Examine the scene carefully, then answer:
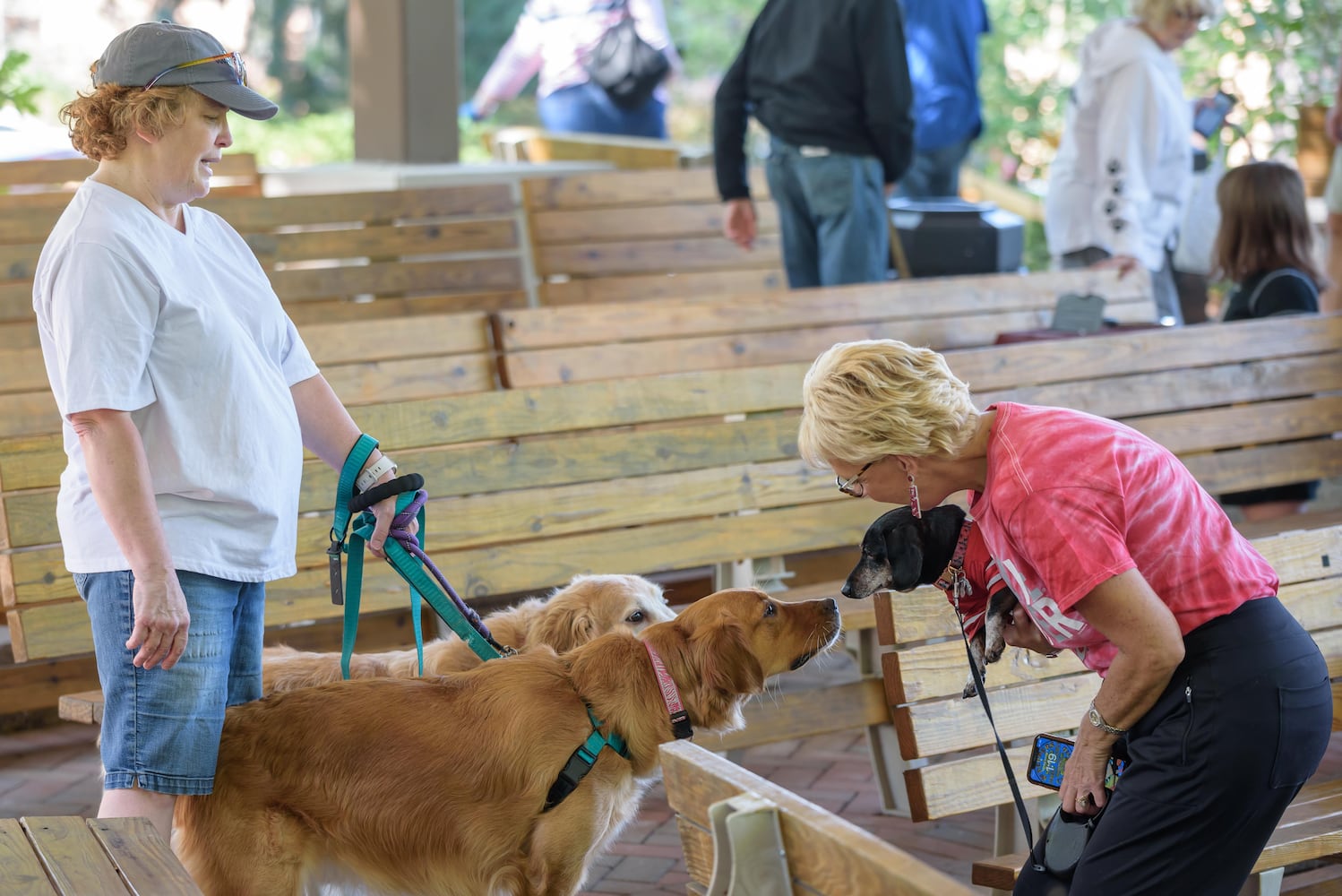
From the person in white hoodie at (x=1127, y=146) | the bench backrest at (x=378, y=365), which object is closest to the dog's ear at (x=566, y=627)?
the bench backrest at (x=378, y=365)

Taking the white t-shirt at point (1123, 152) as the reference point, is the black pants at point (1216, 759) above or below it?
below

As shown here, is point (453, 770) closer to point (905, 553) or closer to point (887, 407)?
point (905, 553)

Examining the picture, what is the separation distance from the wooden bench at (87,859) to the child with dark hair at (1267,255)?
4.78 metres

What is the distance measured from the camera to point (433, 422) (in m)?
4.28

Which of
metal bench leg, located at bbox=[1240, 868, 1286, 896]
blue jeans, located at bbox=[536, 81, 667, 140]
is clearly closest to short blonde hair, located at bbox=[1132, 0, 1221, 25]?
metal bench leg, located at bbox=[1240, 868, 1286, 896]

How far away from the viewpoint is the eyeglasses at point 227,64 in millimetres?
2348

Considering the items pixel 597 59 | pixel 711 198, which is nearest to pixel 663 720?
pixel 711 198

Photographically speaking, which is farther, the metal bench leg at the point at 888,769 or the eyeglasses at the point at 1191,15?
the eyeglasses at the point at 1191,15

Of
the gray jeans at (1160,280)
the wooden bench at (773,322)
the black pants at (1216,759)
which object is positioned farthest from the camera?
the gray jeans at (1160,280)

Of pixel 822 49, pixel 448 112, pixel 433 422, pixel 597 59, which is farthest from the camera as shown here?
pixel 597 59

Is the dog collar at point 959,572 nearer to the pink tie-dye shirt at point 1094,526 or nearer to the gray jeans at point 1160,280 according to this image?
the pink tie-dye shirt at point 1094,526

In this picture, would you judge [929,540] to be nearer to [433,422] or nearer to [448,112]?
[433,422]

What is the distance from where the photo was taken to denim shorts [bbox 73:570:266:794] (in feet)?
7.80

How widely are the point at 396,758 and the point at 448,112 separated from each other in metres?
6.70
